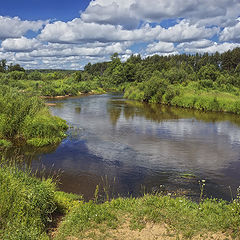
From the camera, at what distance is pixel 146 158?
17.6 meters

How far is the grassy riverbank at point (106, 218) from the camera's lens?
24.6 ft

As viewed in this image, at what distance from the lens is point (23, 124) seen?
19.8 meters

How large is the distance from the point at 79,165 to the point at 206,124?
18630 millimetres

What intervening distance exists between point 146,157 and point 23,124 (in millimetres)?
9737

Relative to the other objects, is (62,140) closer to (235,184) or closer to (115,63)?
(235,184)

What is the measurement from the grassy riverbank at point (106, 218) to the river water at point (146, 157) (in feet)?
10.6

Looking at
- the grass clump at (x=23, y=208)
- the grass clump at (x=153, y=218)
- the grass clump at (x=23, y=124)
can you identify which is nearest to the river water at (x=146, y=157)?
the grass clump at (x=23, y=124)

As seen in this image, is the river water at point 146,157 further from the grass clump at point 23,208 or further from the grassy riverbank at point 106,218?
the grass clump at point 23,208

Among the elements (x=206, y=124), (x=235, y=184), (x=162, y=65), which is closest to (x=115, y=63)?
(x=162, y=65)

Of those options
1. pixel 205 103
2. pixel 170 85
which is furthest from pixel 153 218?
pixel 170 85

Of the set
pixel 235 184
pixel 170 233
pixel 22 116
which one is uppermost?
pixel 22 116

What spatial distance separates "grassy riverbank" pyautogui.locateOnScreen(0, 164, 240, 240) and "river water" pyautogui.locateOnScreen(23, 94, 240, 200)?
3232 mm

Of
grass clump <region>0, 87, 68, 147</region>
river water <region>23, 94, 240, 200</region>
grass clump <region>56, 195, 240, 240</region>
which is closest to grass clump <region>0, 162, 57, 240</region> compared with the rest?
grass clump <region>56, 195, 240, 240</region>

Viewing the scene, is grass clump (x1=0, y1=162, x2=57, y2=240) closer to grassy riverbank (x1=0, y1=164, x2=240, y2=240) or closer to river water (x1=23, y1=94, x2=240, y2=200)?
grassy riverbank (x1=0, y1=164, x2=240, y2=240)
